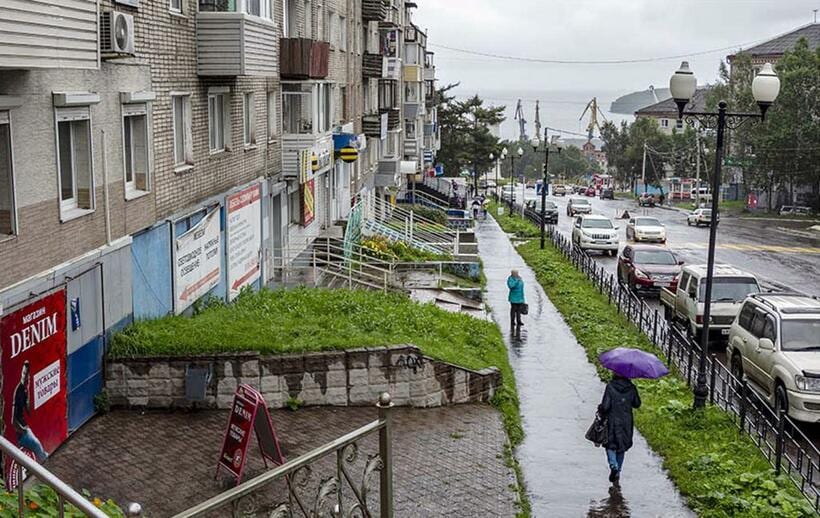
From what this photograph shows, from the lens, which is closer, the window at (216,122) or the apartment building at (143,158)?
the apartment building at (143,158)

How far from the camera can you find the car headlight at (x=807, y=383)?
47.0 ft

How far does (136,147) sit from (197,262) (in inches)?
104

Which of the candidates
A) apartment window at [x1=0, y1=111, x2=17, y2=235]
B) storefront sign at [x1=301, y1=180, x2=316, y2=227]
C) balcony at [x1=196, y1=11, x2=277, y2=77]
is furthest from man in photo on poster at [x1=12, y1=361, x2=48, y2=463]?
storefront sign at [x1=301, y1=180, x2=316, y2=227]

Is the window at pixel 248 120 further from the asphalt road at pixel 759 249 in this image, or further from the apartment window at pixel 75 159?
the asphalt road at pixel 759 249

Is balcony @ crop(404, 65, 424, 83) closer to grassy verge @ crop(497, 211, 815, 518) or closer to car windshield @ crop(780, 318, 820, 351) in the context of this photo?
grassy verge @ crop(497, 211, 815, 518)

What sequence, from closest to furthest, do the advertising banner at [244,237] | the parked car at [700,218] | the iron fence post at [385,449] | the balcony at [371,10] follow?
the iron fence post at [385,449], the advertising banner at [244,237], the balcony at [371,10], the parked car at [700,218]

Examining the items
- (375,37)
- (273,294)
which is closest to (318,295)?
(273,294)

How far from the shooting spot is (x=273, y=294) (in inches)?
750

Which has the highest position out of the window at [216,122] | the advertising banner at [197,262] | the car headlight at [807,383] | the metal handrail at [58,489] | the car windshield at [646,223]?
the window at [216,122]

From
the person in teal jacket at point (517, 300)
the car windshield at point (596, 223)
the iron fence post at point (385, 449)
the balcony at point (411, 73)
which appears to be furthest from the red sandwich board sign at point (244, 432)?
the balcony at point (411, 73)

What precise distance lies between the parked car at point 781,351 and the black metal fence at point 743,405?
0.31 meters

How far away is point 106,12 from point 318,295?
25.5 feet

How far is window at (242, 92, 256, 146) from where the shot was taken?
20781mm

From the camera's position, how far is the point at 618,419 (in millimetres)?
11922
